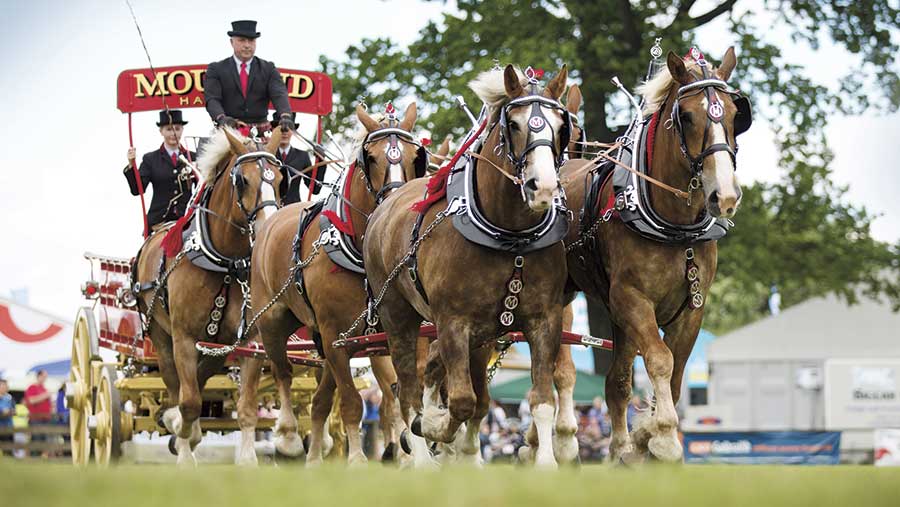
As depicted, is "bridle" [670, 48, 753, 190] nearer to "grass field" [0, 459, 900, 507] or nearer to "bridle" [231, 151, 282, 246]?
"grass field" [0, 459, 900, 507]

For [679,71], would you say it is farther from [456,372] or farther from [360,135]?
[360,135]

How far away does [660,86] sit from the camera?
7.75m

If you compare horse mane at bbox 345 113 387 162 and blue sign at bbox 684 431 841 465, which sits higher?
horse mane at bbox 345 113 387 162

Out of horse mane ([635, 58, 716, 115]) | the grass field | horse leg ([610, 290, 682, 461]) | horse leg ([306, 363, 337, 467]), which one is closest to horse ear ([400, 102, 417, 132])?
horse leg ([306, 363, 337, 467])

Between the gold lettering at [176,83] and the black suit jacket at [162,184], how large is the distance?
2.22ft

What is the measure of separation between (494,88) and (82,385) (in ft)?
24.9

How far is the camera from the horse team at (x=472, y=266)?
723cm

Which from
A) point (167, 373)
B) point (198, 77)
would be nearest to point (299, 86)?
point (198, 77)

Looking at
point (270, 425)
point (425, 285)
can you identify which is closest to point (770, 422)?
point (270, 425)

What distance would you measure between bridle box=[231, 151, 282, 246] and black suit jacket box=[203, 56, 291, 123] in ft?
4.40

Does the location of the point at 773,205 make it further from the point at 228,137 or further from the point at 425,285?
the point at 425,285

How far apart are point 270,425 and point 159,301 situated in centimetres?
142

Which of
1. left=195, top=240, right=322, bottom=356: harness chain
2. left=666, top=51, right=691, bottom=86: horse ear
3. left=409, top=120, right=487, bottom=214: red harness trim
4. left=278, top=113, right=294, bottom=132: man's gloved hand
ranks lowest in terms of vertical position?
left=195, top=240, right=322, bottom=356: harness chain

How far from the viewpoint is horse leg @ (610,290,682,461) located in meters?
7.14
